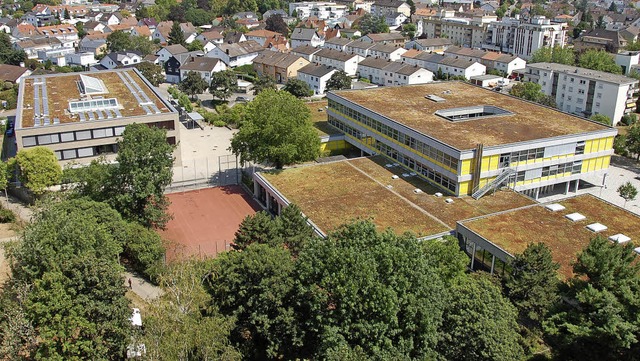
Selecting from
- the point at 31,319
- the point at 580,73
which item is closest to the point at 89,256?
the point at 31,319

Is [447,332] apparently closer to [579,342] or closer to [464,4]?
[579,342]

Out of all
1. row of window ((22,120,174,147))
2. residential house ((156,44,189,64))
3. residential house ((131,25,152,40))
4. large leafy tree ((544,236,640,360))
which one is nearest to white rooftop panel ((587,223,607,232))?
large leafy tree ((544,236,640,360))

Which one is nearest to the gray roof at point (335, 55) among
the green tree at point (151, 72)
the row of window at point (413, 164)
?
the green tree at point (151, 72)

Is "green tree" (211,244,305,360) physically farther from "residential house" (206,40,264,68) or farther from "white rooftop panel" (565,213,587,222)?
"residential house" (206,40,264,68)

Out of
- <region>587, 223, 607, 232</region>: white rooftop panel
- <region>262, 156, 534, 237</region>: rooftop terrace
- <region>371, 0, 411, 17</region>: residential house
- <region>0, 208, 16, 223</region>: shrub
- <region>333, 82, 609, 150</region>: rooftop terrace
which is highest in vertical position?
<region>371, 0, 411, 17</region>: residential house

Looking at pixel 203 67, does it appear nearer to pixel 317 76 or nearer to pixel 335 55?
pixel 317 76
